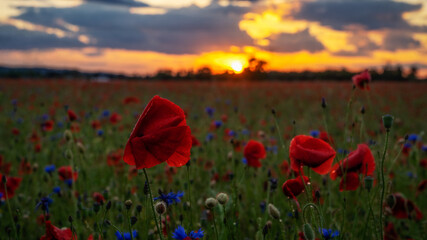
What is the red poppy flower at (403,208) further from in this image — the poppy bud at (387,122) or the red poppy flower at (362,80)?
the poppy bud at (387,122)

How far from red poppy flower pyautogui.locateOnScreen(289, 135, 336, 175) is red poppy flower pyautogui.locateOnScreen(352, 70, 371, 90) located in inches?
36.5

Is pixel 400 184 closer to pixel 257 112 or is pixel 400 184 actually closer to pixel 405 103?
pixel 257 112

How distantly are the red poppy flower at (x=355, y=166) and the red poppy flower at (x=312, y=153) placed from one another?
228 millimetres

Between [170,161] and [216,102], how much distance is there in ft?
23.3

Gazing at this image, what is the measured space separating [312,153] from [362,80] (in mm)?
1065

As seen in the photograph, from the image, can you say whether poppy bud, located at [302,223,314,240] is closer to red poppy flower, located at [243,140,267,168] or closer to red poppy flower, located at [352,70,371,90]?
red poppy flower, located at [243,140,267,168]

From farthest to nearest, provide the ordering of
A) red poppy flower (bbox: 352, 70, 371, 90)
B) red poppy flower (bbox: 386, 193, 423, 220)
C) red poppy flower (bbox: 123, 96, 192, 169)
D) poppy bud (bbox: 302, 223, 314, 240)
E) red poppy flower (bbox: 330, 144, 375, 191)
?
red poppy flower (bbox: 352, 70, 371, 90) < red poppy flower (bbox: 386, 193, 423, 220) < red poppy flower (bbox: 330, 144, 375, 191) < poppy bud (bbox: 302, 223, 314, 240) < red poppy flower (bbox: 123, 96, 192, 169)

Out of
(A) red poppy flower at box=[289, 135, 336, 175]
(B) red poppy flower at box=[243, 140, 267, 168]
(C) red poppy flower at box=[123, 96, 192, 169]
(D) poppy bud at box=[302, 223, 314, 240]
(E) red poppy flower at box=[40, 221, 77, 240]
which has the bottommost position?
(E) red poppy flower at box=[40, 221, 77, 240]

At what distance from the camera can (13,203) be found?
238cm

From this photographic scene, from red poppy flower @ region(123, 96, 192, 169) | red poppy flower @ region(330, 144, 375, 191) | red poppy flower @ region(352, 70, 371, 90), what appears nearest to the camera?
red poppy flower @ region(123, 96, 192, 169)

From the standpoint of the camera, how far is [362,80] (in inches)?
75.2

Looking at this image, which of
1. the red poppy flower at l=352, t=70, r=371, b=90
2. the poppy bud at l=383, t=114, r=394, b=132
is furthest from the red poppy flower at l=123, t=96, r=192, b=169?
the red poppy flower at l=352, t=70, r=371, b=90

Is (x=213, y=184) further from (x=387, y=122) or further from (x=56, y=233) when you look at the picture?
(x=387, y=122)

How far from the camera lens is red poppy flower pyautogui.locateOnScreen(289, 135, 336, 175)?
1.04 m
